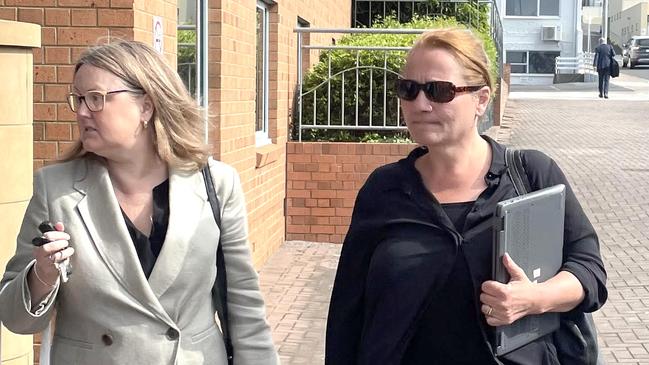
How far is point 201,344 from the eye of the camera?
9.49 ft

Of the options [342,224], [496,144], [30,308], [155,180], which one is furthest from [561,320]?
[342,224]

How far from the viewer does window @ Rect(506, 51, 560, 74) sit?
46.2 meters

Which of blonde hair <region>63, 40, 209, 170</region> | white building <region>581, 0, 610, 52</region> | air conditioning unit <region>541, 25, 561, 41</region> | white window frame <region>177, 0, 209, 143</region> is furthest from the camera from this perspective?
white building <region>581, 0, 610, 52</region>

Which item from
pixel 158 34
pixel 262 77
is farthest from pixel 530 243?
pixel 262 77

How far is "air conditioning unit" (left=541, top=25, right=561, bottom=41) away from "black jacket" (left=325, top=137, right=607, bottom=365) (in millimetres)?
43550

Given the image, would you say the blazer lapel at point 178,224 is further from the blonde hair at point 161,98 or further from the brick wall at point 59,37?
the brick wall at point 59,37

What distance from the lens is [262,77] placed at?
9.93 meters

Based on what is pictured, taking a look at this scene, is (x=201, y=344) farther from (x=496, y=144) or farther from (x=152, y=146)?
(x=496, y=144)

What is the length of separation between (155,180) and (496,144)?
95cm

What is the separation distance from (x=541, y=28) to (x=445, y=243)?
44280 millimetres

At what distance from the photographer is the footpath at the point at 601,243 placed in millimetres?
7101

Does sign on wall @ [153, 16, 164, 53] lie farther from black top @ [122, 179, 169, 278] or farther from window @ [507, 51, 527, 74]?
window @ [507, 51, 527, 74]

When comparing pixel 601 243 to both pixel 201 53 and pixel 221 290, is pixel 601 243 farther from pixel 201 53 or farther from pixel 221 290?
pixel 221 290

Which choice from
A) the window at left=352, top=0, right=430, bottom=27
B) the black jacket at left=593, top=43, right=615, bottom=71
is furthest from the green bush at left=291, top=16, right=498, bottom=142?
the black jacket at left=593, top=43, right=615, bottom=71
